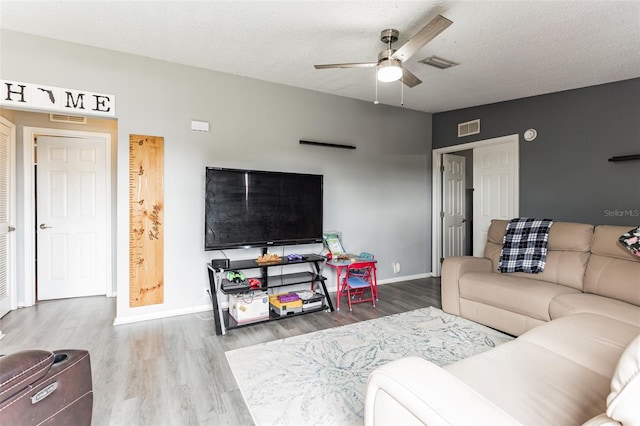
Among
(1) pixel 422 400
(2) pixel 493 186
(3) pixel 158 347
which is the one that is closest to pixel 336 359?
(3) pixel 158 347

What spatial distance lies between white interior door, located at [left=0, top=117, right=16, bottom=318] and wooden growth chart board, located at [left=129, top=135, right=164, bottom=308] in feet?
4.59

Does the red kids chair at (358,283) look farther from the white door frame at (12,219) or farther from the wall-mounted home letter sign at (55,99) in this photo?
the white door frame at (12,219)

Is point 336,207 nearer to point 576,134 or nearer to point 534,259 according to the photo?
point 534,259

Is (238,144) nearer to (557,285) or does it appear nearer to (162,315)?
(162,315)

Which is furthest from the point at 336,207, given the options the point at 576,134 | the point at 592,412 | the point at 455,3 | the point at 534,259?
the point at 592,412

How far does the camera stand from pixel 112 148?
12.8 ft

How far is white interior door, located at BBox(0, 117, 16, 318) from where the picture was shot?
3096 mm

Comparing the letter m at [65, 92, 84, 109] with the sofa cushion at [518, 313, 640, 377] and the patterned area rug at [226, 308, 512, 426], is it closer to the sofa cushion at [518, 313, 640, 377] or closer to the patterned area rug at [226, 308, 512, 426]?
the patterned area rug at [226, 308, 512, 426]

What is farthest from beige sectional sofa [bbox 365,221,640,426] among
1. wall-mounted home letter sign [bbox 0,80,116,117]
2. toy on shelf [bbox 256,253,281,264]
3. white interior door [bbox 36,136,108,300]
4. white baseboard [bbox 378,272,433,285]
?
white interior door [bbox 36,136,108,300]

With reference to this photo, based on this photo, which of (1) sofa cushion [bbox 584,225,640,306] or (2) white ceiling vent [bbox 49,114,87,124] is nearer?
(1) sofa cushion [bbox 584,225,640,306]

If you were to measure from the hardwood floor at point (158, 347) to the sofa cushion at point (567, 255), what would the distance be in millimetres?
1149

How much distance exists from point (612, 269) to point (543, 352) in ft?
5.21

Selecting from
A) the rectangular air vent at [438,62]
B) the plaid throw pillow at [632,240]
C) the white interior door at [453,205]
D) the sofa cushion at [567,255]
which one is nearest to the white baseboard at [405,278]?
the white interior door at [453,205]

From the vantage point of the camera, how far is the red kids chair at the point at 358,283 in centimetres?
343
